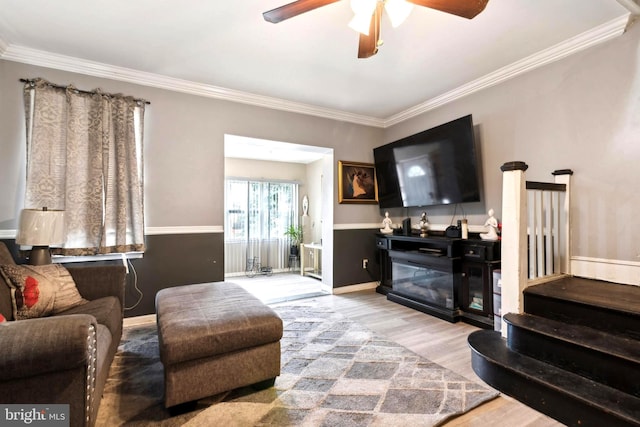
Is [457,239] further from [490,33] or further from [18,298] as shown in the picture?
[18,298]

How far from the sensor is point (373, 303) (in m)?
3.73

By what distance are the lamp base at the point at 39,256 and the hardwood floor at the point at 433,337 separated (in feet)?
8.39

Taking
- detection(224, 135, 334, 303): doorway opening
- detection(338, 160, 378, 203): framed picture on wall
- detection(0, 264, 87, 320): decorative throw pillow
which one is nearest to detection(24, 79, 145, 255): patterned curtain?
detection(0, 264, 87, 320): decorative throw pillow

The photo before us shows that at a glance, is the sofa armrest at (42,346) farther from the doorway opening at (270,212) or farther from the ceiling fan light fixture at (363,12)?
the doorway opening at (270,212)

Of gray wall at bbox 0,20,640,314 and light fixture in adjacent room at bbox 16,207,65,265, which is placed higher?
gray wall at bbox 0,20,640,314

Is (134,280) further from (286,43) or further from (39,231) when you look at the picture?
(286,43)

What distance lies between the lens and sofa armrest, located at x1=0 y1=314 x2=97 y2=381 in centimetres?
108

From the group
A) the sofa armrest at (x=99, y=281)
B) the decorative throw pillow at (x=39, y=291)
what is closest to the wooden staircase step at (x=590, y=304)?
the sofa armrest at (x=99, y=281)

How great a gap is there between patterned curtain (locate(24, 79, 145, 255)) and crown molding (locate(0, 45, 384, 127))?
0.77ft

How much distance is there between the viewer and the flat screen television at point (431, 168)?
3.13 metres

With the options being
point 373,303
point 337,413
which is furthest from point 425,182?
point 337,413

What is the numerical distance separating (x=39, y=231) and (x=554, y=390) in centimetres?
353

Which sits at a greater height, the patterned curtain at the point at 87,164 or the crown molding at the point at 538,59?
the crown molding at the point at 538,59

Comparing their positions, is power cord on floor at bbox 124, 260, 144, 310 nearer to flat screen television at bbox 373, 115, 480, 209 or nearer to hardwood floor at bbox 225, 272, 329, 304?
hardwood floor at bbox 225, 272, 329, 304
